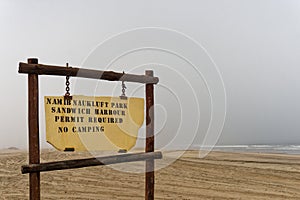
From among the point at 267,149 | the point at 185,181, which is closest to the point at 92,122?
the point at 185,181

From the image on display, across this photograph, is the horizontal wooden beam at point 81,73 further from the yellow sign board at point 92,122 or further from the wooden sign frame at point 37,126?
the yellow sign board at point 92,122

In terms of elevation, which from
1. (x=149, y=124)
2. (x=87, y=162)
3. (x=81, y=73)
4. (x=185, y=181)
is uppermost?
(x=81, y=73)

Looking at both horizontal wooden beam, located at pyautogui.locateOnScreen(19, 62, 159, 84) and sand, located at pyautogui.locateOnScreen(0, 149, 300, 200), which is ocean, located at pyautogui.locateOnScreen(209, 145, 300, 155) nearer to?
sand, located at pyautogui.locateOnScreen(0, 149, 300, 200)

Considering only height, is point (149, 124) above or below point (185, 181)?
above

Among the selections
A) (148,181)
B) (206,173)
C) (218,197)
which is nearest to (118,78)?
(148,181)

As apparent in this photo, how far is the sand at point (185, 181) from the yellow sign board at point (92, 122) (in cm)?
318

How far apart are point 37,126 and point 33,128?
0.03m

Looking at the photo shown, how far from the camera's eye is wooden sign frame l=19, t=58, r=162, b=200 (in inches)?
102

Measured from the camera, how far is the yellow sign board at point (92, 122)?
2746 mm

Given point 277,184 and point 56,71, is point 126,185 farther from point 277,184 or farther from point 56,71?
point 56,71

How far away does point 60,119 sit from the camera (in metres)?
2.76

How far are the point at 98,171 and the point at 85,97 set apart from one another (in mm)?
5273

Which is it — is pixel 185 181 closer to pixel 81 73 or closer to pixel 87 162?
pixel 87 162

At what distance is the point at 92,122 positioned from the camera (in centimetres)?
293
